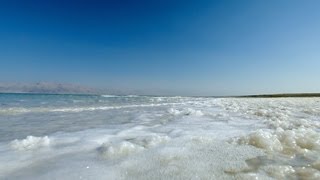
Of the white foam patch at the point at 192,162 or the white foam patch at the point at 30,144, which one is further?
the white foam patch at the point at 30,144

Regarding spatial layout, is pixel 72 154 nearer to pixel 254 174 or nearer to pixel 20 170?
pixel 20 170

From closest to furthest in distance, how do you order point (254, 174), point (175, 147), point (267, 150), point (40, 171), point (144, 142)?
point (254, 174)
point (40, 171)
point (267, 150)
point (175, 147)
point (144, 142)

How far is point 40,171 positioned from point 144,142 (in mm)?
1486

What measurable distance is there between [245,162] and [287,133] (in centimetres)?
137

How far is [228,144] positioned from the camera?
3562 millimetres

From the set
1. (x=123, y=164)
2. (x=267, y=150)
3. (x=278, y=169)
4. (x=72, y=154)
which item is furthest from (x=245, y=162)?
(x=72, y=154)

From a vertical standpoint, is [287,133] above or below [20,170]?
above

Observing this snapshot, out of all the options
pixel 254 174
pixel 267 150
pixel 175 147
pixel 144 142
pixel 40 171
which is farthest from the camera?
pixel 144 142

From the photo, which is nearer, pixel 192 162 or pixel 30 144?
pixel 192 162

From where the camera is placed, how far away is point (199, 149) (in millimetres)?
3311

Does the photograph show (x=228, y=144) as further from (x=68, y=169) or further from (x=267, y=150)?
(x=68, y=169)

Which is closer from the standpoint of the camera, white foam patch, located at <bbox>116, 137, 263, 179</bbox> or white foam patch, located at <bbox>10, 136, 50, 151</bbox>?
white foam patch, located at <bbox>116, 137, 263, 179</bbox>

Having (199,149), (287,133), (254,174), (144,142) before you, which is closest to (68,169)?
(144,142)

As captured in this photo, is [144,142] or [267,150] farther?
[144,142]
